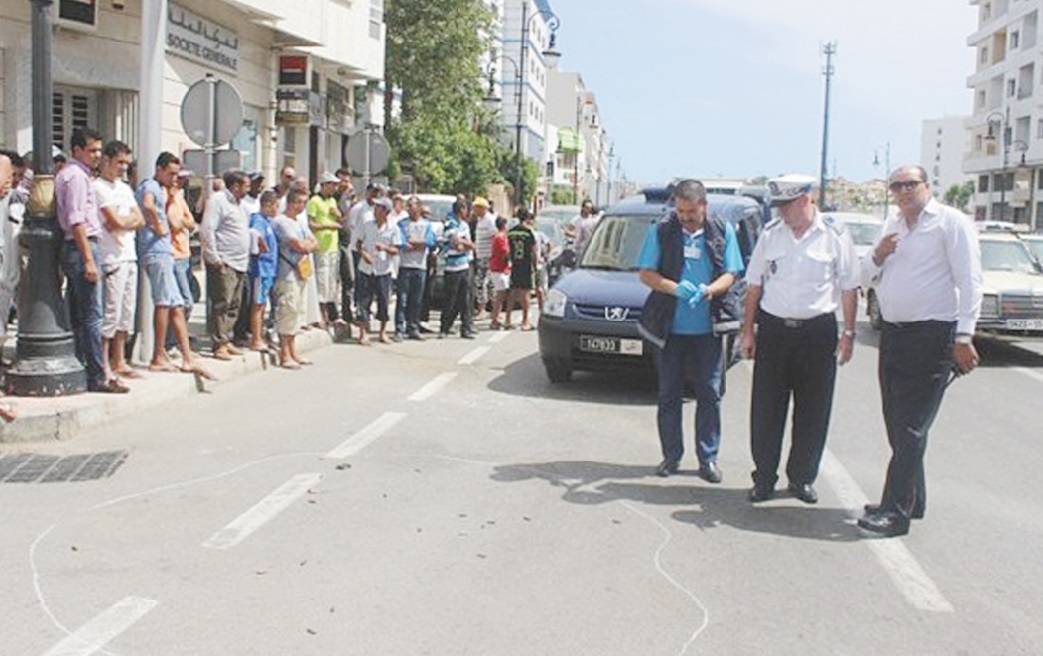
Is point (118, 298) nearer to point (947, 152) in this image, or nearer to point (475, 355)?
point (475, 355)

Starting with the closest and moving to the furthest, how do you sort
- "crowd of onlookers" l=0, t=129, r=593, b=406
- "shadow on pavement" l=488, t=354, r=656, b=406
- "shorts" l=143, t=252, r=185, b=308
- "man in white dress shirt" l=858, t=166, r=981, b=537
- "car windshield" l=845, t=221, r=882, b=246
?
"man in white dress shirt" l=858, t=166, r=981, b=537, "crowd of onlookers" l=0, t=129, r=593, b=406, "shorts" l=143, t=252, r=185, b=308, "shadow on pavement" l=488, t=354, r=656, b=406, "car windshield" l=845, t=221, r=882, b=246

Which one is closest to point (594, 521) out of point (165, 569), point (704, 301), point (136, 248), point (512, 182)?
point (704, 301)

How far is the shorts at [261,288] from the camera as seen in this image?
11.2 meters

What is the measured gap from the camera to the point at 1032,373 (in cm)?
1353

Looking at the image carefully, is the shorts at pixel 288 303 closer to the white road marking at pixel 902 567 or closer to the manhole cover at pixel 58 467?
the manhole cover at pixel 58 467

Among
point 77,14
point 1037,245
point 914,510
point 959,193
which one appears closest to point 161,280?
point 914,510

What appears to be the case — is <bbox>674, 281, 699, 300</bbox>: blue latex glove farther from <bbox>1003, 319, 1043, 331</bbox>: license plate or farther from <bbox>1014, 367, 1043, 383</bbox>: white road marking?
<bbox>1003, 319, 1043, 331</bbox>: license plate

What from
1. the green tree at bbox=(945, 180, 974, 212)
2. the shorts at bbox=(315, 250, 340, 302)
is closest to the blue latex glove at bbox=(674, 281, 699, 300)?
the shorts at bbox=(315, 250, 340, 302)

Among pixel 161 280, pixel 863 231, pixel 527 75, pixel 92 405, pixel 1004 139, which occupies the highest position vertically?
pixel 527 75

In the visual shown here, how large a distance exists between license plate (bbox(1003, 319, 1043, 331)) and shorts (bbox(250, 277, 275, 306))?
31.4 ft

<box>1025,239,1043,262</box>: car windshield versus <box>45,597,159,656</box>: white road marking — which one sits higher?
<box>1025,239,1043,262</box>: car windshield

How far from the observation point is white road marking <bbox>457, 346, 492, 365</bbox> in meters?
12.5

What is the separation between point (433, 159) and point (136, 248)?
29.5m

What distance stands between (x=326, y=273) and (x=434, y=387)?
3706 millimetres
